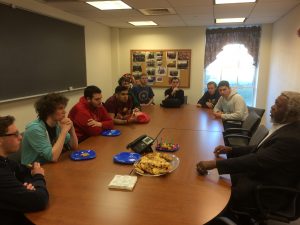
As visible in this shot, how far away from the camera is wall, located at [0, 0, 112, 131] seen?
11.9 feet

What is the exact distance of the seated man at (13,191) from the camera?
1.17m

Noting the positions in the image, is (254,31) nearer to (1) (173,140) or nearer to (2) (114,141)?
(1) (173,140)

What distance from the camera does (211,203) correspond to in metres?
1.34

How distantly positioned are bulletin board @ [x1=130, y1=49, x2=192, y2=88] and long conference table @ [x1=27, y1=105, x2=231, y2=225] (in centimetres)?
437

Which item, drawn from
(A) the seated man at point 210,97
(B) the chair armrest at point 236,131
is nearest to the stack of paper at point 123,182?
(B) the chair armrest at point 236,131

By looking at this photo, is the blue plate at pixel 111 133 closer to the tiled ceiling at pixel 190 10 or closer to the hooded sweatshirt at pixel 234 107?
the hooded sweatshirt at pixel 234 107

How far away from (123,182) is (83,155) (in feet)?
1.92

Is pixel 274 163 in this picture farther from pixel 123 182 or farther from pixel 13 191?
pixel 13 191

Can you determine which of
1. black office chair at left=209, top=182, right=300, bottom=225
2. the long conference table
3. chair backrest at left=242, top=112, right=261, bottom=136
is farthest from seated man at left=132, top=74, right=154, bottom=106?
black office chair at left=209, top=182, right=300, bottom=225

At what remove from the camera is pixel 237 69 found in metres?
6.23

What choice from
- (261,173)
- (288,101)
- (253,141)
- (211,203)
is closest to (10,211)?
(211,203)

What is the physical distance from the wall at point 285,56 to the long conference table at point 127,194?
8.46 feet

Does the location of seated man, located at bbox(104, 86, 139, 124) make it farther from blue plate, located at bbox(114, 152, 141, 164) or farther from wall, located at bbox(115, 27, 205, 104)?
wall, located at bbox(115, 27, 205, 104)

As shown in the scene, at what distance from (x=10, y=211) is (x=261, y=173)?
1521 mm
